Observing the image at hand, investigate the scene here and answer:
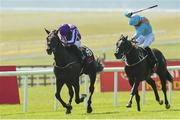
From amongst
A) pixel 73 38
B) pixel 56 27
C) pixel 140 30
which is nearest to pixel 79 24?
pixel 56 27

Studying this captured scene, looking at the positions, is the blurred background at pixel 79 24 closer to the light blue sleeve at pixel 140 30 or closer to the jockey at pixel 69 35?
the light blue sleeve at pixel 140 30

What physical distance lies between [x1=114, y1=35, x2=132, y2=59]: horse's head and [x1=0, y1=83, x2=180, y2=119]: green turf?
1.18 m

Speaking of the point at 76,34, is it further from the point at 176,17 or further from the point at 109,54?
the point at 176,17

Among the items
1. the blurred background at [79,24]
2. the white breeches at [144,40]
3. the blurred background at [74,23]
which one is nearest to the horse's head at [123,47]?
the white breeches at [144,40]

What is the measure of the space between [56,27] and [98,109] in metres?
44.3

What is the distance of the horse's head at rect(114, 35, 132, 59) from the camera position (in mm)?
17609

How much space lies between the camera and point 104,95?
26.4 metres

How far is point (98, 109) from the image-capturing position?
19484mm

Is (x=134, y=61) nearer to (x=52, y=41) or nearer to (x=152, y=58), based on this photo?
(x=152, y=58)

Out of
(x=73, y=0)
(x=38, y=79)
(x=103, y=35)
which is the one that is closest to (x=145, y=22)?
(x=38, y=79)

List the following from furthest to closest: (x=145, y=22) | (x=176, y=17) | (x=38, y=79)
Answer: (x=176, y=17) < (x=38, y=79) < (x=145, y=22)

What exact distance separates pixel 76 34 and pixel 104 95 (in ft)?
29.3

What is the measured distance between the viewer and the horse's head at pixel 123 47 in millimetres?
17609

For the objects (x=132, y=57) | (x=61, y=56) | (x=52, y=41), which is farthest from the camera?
(x=132, y=57)
